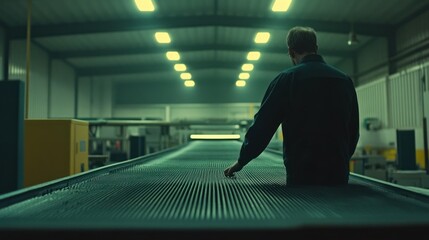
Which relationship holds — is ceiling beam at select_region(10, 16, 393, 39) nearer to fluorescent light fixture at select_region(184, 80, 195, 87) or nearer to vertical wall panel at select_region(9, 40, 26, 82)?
vertical wall panel at select_region(9, 40, 26, 82)

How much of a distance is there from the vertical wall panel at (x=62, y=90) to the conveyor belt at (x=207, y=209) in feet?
34.2

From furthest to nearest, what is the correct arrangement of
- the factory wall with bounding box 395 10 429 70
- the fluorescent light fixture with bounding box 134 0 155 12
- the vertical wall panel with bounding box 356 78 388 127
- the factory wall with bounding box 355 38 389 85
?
the factory wall with bounding box 355 38 389 85 → the vertical wall panel with bounding box 356 78 388 127 → the factory wall with bounding box 395 10 429 70 → the fluorescent light fixture with bounding box 134 0 155 12

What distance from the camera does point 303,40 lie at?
6.48 ft

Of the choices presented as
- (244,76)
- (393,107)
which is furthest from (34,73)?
(393,107)

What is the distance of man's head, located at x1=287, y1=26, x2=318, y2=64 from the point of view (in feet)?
6.46

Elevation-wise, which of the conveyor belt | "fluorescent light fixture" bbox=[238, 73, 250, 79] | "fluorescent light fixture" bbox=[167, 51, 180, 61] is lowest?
the conveyor belt

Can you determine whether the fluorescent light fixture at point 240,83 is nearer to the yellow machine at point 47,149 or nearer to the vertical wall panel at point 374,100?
the vertical wall panel at point 374,100

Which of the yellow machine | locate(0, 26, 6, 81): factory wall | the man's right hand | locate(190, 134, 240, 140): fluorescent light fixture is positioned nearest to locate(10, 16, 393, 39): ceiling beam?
locate(0, 26, 6, 81): factory wall

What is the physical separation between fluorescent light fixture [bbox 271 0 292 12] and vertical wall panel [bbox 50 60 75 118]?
705 centimetres

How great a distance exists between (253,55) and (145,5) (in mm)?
4861

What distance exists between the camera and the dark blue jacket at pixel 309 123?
182 centimetres

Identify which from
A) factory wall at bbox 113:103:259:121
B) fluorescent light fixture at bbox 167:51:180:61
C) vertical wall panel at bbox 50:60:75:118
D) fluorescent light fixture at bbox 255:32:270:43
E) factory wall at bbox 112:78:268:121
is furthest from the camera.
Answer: factory wall at bbox 113:103:259:121

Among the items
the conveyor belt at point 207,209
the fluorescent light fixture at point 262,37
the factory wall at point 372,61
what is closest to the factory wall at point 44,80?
the fluorescent light fixture at point 262,37

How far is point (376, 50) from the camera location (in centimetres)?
1039
